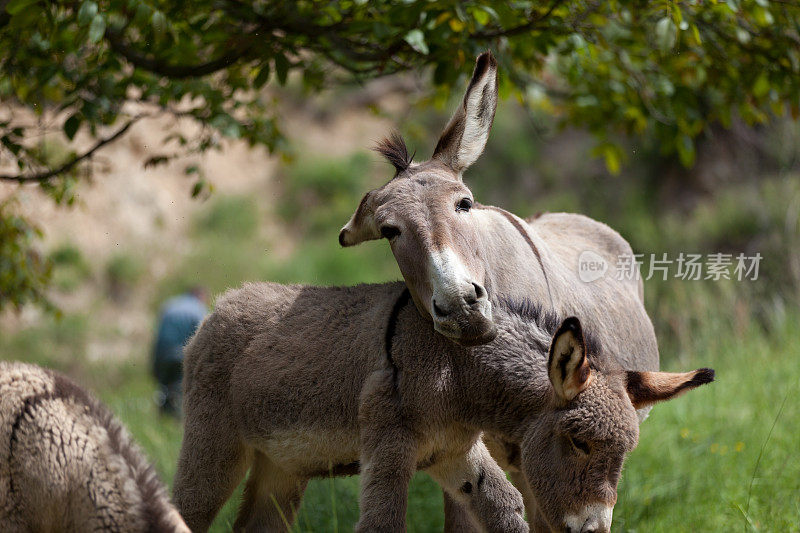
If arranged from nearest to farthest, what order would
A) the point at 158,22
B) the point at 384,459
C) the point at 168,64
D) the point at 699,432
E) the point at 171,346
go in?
the point at 384,459 < the point at 158,22 < the point at 168,64 < the point at 699,432 < the point at 171,346

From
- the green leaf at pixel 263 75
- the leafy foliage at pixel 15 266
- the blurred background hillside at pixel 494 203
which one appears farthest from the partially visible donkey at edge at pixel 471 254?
the leafy foliage at pixel 15 266

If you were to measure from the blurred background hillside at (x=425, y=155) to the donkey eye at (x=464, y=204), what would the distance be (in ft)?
3.27

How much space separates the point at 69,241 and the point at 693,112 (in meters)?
13.8

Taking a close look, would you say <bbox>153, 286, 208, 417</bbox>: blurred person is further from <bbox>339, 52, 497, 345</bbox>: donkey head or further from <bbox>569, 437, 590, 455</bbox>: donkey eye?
A: <bbox>569, 437, 590, 455</bbox>: donkey eye

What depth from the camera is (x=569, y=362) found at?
3.68 m

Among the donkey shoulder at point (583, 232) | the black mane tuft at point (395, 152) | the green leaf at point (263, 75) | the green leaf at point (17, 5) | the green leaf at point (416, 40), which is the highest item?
the green leaf at point (17, 5)

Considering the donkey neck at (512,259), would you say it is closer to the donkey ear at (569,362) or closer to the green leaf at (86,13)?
the donkey ear at (569,362)

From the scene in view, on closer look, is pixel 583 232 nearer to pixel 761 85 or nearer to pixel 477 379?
pixel 761 85

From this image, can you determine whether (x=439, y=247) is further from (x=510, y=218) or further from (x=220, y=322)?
(x=220, y=322)

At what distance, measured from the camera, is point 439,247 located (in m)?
3.84

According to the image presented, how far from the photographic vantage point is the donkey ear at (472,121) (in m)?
4.39

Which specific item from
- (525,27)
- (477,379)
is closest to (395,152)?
(477,379)

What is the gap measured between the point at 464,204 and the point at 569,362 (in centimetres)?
101

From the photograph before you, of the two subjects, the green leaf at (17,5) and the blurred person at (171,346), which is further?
the blurred person at (171,346)
